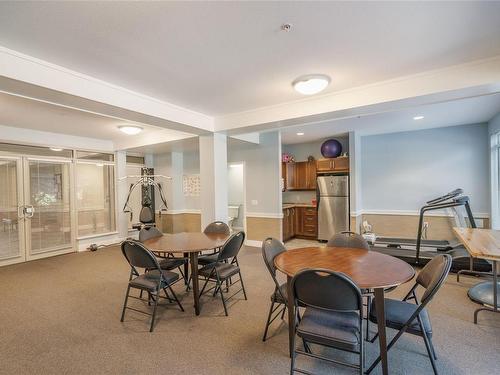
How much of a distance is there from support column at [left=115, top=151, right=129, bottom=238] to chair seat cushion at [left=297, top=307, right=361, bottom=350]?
612 centimetres

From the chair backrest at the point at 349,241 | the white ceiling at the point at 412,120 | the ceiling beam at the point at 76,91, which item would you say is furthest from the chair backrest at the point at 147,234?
the white ceiling at the point at 412,120

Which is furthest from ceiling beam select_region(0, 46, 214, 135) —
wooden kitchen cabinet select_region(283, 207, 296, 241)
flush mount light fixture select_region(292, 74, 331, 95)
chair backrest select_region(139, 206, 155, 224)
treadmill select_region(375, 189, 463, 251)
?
treadmill select_region(375, 189, 463, 251)

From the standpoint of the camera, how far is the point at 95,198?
256 inches

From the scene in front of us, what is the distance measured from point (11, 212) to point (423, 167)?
8.43 metres

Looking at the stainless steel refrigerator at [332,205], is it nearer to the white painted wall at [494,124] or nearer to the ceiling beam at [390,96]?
the white painted wall at [494,124]

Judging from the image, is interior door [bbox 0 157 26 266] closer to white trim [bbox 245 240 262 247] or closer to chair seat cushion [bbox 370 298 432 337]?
white trim [bbox 245 240 262 247]

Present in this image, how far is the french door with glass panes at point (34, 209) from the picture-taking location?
5.08 m

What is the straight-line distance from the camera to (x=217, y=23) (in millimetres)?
1980

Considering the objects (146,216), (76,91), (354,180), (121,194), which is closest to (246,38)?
(76,91)

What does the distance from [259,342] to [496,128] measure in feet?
17.7

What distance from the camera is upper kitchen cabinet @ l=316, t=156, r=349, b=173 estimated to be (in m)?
6.32

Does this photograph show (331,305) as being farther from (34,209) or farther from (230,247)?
(34,209)

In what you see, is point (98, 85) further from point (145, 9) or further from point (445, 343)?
point (445, 343)

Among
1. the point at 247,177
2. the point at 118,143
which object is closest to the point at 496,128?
the point at 247,177
